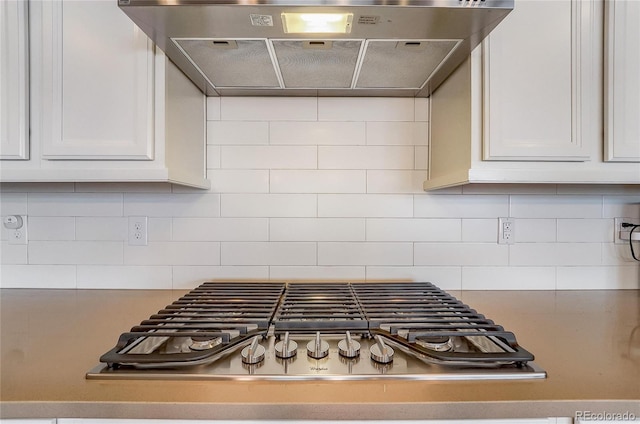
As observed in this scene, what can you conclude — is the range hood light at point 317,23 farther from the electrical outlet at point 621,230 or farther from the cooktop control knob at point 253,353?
the electrical outlet at point 621,230

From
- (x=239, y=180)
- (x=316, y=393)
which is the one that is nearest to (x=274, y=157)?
(x=239, y=180)

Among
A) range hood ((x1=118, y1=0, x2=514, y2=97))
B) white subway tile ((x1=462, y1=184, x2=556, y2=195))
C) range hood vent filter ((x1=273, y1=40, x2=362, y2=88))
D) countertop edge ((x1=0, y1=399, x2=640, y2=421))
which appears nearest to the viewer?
countertop edge ((x1=0, y1=399, x2=640, y2=421))

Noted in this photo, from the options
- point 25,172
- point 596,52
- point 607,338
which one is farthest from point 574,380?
point 25,172

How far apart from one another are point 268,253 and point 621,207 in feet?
4.31

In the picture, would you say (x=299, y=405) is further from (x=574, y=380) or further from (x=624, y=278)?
(x=624, y=278)

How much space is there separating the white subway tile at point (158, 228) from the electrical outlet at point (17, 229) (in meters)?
0.44

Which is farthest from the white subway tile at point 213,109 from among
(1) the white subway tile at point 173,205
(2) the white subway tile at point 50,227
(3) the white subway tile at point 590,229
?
(3) the white subway tile at point 590,229

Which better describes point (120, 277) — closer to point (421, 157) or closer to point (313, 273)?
point (313, 273)

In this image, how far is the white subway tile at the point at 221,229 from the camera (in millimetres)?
1398

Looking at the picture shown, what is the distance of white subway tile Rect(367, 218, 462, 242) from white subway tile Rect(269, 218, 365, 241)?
5 cm

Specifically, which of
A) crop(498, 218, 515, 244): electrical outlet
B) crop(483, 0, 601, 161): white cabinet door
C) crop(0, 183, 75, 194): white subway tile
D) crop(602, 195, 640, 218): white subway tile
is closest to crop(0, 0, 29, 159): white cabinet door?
crop(0, 183, 75, 194): white subway tile

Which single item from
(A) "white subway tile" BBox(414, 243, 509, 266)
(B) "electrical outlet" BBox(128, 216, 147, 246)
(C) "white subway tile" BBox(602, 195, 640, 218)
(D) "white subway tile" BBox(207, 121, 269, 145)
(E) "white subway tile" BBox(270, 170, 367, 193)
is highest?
(D) "white subway tile" BBox(207, 121, 269, 145)

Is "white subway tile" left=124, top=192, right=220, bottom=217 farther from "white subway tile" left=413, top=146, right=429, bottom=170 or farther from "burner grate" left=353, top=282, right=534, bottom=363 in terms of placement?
"white subway tile" left=413, top=146, right=429, bottom=170

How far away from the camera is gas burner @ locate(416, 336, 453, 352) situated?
0.78 m
